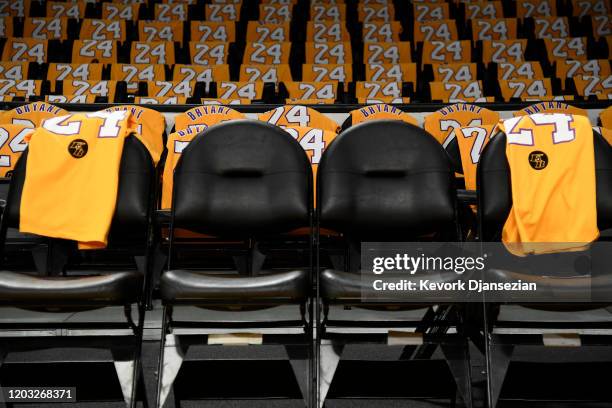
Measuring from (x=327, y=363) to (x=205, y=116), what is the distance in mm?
1737

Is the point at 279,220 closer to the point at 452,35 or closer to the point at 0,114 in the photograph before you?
the point at 0,114

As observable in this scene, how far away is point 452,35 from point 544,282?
192 inches

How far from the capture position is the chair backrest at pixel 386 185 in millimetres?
1733

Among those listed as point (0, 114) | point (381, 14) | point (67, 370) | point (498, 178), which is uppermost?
point (381, 14)

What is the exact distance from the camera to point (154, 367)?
6.27ft

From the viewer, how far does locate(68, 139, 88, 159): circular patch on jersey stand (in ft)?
5.81

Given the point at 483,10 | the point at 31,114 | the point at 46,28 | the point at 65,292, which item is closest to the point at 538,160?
the point at 65,292

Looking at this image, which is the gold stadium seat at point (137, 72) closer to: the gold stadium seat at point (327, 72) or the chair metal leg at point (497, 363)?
the gold stadium seat at point (327, 72)

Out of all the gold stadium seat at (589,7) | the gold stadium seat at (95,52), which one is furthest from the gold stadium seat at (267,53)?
the gold stadium seat at (589,7)

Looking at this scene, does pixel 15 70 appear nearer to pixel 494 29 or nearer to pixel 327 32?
pixel 327 32

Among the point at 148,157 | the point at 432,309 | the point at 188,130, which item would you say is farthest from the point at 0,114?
the point at 432,309

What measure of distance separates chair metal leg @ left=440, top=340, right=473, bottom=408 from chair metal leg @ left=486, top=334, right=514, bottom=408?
1.8 inches

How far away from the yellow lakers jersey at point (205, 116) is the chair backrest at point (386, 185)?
113 centimetres

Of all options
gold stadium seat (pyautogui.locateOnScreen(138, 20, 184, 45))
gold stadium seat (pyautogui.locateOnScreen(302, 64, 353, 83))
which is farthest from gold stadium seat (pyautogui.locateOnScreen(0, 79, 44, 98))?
gold stadium seat (pyautogui.locateOnScreen(302, 64, 353, 83))
